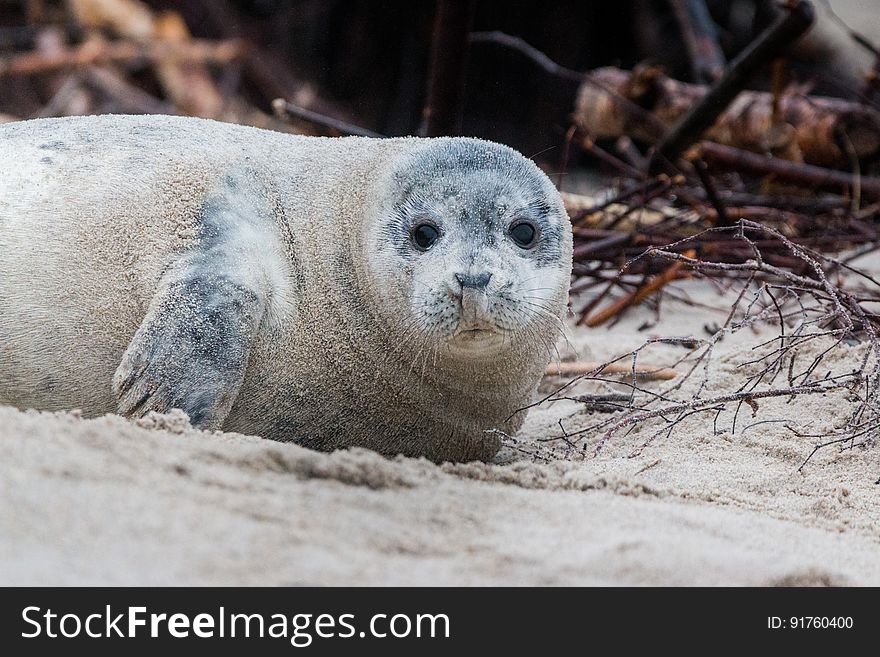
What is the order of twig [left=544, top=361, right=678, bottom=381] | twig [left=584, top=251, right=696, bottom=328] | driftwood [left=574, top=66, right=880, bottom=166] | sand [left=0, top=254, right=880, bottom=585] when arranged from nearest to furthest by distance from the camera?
sand [left=0, top=254, right=880, bottom=585] < twig [left=544, top=361, right=678, bottom=381] < twig [left=584, top=251, right=696, bottom=328] < driftwood [left=574, top=66, right=880, bottom=166]

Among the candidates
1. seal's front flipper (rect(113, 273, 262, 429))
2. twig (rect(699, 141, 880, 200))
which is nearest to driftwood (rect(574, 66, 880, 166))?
twig (rect(699, 141, 880, 200))

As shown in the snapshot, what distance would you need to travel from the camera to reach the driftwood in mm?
6781

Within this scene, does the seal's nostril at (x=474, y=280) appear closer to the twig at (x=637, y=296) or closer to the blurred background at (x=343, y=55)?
the twig at (x=637, y=296)

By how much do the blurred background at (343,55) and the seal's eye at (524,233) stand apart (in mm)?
6923

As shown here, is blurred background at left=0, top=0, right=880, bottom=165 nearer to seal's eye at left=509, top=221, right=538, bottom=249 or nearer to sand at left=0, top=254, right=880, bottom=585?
seal's eye at left=509, top=221, right=538, bottom=249

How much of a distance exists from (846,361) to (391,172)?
1761 mm

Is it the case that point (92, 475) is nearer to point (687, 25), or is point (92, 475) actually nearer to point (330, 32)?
point (687, 25)

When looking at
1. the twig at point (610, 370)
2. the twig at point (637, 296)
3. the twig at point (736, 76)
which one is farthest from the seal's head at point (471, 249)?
the twig at point (736, 76)

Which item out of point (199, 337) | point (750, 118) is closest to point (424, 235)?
point (199, 337)

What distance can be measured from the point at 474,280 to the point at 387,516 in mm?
824

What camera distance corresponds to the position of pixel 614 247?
5113 mm

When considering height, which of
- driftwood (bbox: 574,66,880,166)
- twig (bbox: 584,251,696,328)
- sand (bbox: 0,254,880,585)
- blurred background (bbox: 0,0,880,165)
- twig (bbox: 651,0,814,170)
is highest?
blurred background (bbox: 0,0,880,165)

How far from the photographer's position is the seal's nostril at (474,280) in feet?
8.84

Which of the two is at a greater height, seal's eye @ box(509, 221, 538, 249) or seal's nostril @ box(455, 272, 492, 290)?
seal's eye @ box(509, 221, 538, 249)
